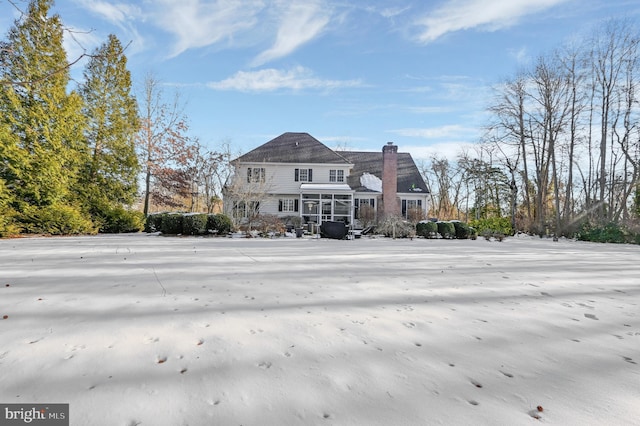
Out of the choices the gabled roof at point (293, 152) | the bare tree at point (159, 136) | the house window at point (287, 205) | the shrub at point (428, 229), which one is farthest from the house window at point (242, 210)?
the shrub at point (428, 229)

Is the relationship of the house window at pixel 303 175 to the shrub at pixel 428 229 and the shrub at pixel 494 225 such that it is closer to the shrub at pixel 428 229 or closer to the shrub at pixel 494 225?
the shrub at pixel 428 229

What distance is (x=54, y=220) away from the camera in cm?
1241

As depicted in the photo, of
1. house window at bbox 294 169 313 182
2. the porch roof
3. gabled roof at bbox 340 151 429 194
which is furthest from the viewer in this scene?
gabled roof at bbox 340 151 429 194

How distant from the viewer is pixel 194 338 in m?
2.32

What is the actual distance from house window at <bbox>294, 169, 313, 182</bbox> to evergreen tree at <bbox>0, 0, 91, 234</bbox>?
13.1 meters

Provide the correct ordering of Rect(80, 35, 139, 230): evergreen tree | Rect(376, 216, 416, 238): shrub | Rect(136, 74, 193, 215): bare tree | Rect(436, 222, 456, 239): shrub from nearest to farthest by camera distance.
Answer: Rect(376, 216, 416, 238): shrub < Rect(436, 222, 456, 239): shrub < Rect(80, 35, 139, 230): evergreen tree < Rect(136, 74, 193, 215): bare tree

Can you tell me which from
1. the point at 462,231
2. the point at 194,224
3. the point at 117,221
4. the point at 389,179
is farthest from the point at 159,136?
the point at 462,231

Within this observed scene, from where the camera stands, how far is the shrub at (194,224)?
43.7 ft

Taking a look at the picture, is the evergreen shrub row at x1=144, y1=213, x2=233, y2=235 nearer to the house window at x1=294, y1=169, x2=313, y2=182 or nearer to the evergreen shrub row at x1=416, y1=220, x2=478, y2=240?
the evergreen shrub row at x1=416, y1=220, x2=478, y2=240

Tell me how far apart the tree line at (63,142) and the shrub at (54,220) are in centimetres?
3

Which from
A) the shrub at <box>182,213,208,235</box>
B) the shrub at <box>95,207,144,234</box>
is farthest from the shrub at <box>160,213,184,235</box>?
the shrub at <box>95,207,144,234</box>

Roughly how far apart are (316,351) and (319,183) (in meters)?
21.3

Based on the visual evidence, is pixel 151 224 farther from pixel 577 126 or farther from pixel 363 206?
pixel 577 126

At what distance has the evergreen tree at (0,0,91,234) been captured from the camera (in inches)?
464
